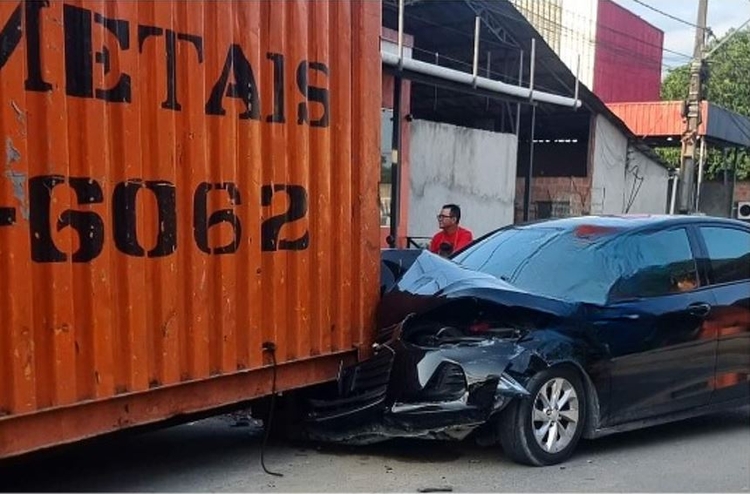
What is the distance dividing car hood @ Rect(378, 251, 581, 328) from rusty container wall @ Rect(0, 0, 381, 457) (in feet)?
0.54

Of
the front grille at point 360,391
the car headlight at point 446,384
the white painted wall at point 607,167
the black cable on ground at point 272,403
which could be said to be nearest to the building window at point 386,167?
the front grille at point 360,391

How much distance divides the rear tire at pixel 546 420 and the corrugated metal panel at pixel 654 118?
20156 millimetres

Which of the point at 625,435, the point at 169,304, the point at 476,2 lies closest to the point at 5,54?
the point at 169,304

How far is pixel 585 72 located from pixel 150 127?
3384 centimetres

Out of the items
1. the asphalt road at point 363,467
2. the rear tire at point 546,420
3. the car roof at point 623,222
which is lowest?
the asphalt road at point 363,467

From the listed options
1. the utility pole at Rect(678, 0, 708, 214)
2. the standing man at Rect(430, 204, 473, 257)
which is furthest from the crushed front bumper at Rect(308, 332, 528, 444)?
the utility pole at Rect(678, 0, 708, 214)

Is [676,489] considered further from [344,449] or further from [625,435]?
[344,449]

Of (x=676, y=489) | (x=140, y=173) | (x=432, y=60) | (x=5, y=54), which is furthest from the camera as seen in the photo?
(x=432, y=60)

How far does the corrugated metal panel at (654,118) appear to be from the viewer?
78.0 feet

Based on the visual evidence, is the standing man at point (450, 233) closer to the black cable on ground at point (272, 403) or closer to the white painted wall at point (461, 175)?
the black cable on ground at point (272, 403)

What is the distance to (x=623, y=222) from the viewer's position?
5.68 m

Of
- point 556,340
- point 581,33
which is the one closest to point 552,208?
point 581,33

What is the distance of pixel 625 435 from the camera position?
225 inches

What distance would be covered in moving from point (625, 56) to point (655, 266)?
112ft
